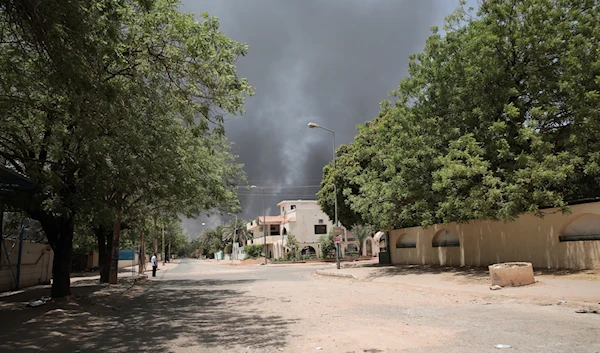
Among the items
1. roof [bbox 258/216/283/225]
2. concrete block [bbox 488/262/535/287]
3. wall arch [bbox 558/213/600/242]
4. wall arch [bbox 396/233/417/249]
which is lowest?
concrete block [bbox 488/262/535/287]

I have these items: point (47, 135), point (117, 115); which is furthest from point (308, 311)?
point (47, 135)

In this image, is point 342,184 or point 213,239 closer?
point 342,184

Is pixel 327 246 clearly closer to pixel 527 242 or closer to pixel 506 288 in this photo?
pixel 527 242

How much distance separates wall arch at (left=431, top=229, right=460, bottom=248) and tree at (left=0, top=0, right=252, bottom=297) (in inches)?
618

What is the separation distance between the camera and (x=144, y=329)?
9250 mm

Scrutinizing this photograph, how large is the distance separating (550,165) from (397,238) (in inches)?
607

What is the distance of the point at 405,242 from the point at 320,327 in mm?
21161

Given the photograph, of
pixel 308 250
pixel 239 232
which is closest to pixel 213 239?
pixel 239 232

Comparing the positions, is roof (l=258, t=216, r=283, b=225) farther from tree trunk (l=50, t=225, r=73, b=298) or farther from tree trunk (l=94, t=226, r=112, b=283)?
tree trunk (l=50, t=225, r=73, b=298)

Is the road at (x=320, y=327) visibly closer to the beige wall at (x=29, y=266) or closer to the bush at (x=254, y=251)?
the beige wall at (x=29, y=266)

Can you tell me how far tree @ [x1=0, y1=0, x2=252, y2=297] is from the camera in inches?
302

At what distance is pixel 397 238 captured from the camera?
2944cm

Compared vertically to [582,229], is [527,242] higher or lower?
lower

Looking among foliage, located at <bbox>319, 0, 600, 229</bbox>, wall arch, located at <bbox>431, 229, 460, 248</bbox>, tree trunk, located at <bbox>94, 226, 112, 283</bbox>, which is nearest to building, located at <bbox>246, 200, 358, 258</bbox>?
wall arch, located at <bbox>431, 229, 460, 248</bbox>
